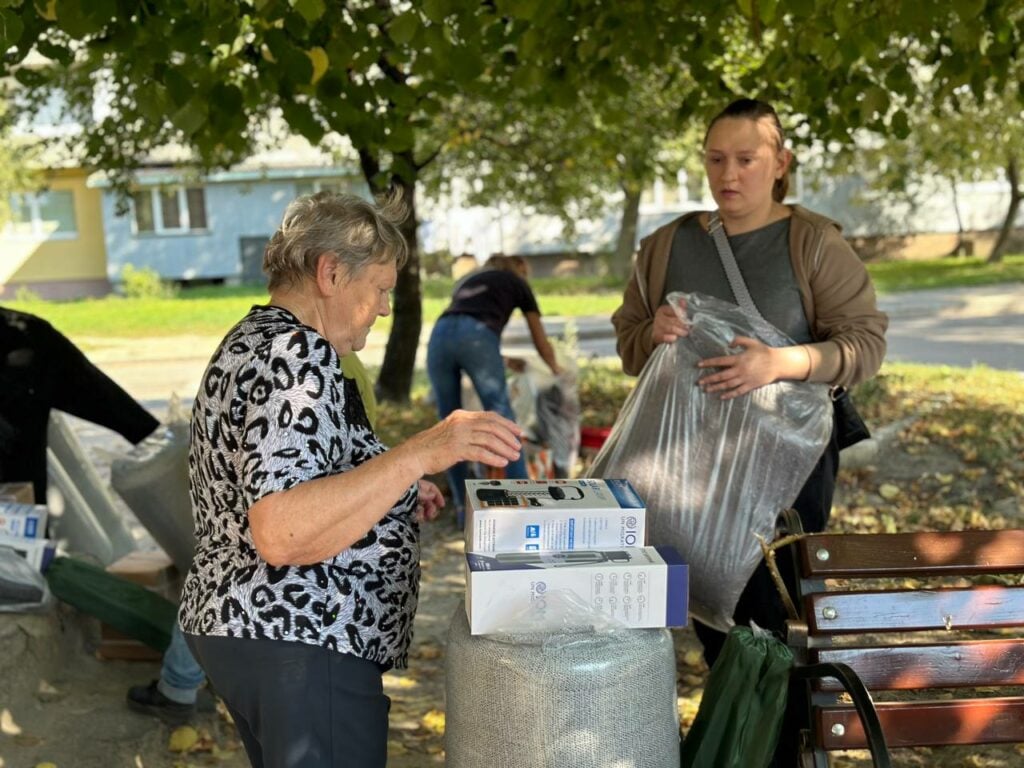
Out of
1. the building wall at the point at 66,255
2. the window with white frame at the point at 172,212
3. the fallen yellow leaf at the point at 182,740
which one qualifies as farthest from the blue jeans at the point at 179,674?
the building wall at the point at 66,255

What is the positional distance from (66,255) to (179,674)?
30.2 metres

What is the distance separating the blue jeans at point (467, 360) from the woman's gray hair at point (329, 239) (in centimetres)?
445

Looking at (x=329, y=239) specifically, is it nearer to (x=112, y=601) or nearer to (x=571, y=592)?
(x=571, y=592)

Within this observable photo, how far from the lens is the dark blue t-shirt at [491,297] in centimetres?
702

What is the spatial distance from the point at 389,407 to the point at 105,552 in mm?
5048

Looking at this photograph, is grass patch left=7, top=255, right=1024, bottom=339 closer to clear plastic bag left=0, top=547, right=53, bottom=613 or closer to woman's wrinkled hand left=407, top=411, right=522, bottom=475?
clear plastic bag left=0, top=547, right=53, bottom=613

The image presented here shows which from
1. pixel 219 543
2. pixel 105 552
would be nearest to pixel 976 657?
pixel 219 543

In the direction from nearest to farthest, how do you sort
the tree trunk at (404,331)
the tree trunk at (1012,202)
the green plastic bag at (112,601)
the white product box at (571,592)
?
1. the white product box at (571,592)
2. the green plastic bag at (112,601)
3. the tree trunk at (404,331)
4. the tree trunk at (1012,202)

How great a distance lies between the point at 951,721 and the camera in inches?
107

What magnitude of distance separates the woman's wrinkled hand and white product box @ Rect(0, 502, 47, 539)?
2.50 m

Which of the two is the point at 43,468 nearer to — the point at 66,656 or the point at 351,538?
the point at 66,656

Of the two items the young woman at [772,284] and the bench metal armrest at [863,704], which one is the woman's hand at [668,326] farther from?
the bench metal armrest at [863,704]

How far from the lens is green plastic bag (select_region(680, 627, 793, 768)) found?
103 inches

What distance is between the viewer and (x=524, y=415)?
763cm
